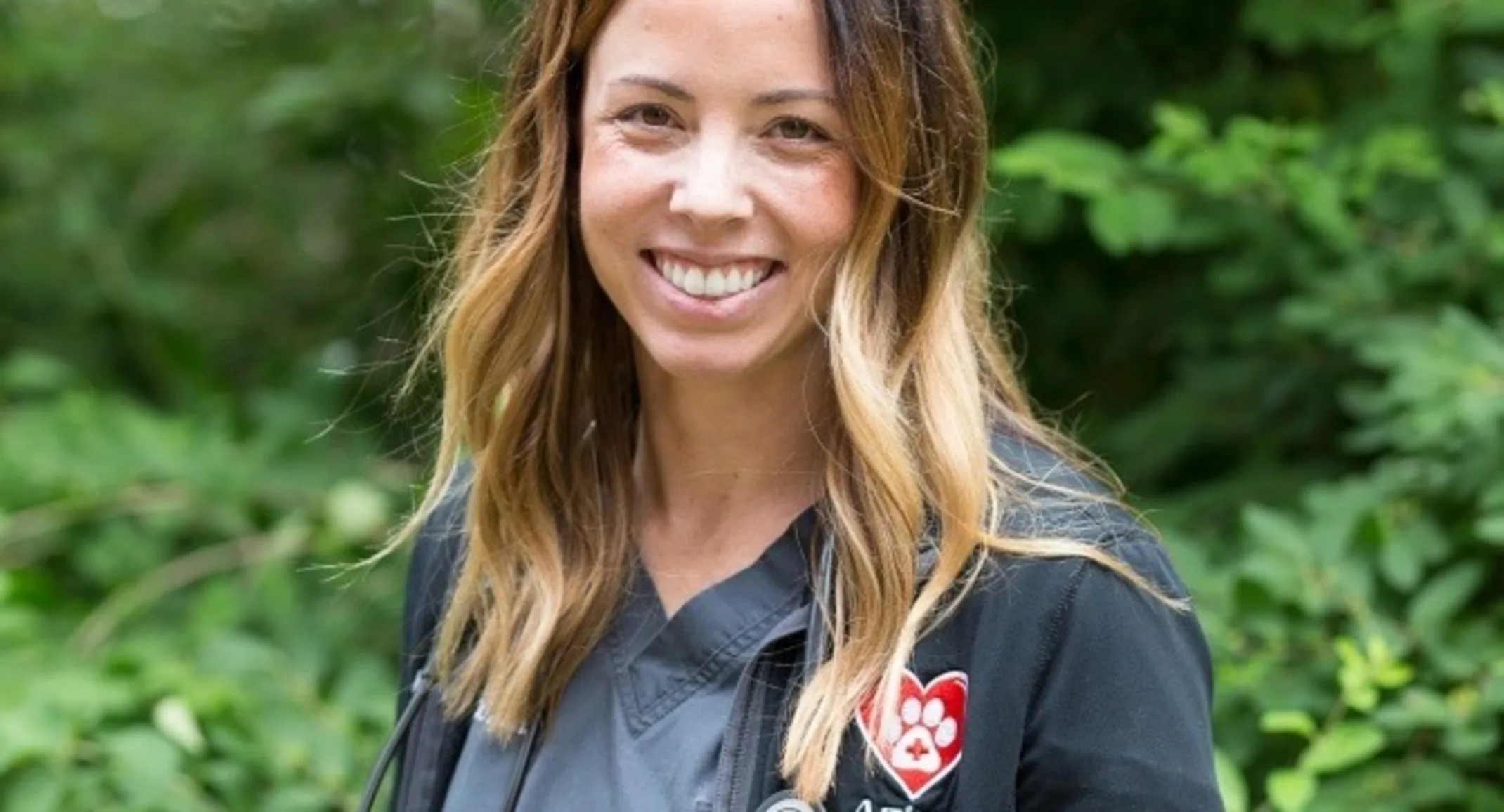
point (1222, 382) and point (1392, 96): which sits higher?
point (1392, 96)

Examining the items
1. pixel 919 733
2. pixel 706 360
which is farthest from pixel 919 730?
pixel 706 360

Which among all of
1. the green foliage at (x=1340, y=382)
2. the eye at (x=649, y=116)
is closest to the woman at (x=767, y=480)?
the eye at (x=649, y=116)

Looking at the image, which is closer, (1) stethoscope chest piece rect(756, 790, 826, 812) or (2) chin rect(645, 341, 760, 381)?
(1) stethoscope chest piece rect(756, 790, 826, 812)

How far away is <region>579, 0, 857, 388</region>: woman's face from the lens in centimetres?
168

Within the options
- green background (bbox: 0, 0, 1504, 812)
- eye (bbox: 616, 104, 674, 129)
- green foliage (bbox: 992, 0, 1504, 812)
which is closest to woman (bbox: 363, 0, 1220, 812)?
eye (bbox: 616, 104, 674, 129)

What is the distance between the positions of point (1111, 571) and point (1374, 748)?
815 mm

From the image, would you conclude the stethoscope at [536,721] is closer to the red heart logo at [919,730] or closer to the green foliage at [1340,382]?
the red heart logo at [919,730]

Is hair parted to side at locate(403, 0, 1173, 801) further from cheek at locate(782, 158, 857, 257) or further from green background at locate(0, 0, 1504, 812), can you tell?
green background at locate(0, 0, 1504, 812)

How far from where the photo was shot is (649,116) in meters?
1.75

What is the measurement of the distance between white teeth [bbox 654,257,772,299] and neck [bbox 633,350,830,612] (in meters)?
0.13

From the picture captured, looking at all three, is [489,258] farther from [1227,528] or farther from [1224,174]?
[1227,528]

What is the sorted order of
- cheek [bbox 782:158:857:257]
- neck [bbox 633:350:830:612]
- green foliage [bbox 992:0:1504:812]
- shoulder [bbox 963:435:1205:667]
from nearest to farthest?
shoulder [bbox 963:435:1205:667] < cheek [bbox 782:158:857:257] < neck [bbox 633:350:830:612] < green foliage [bbox 992:0:1504:812]

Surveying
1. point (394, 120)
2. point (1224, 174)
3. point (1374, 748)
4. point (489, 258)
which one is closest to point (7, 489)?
point (394, 120)

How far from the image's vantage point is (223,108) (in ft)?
13.7
